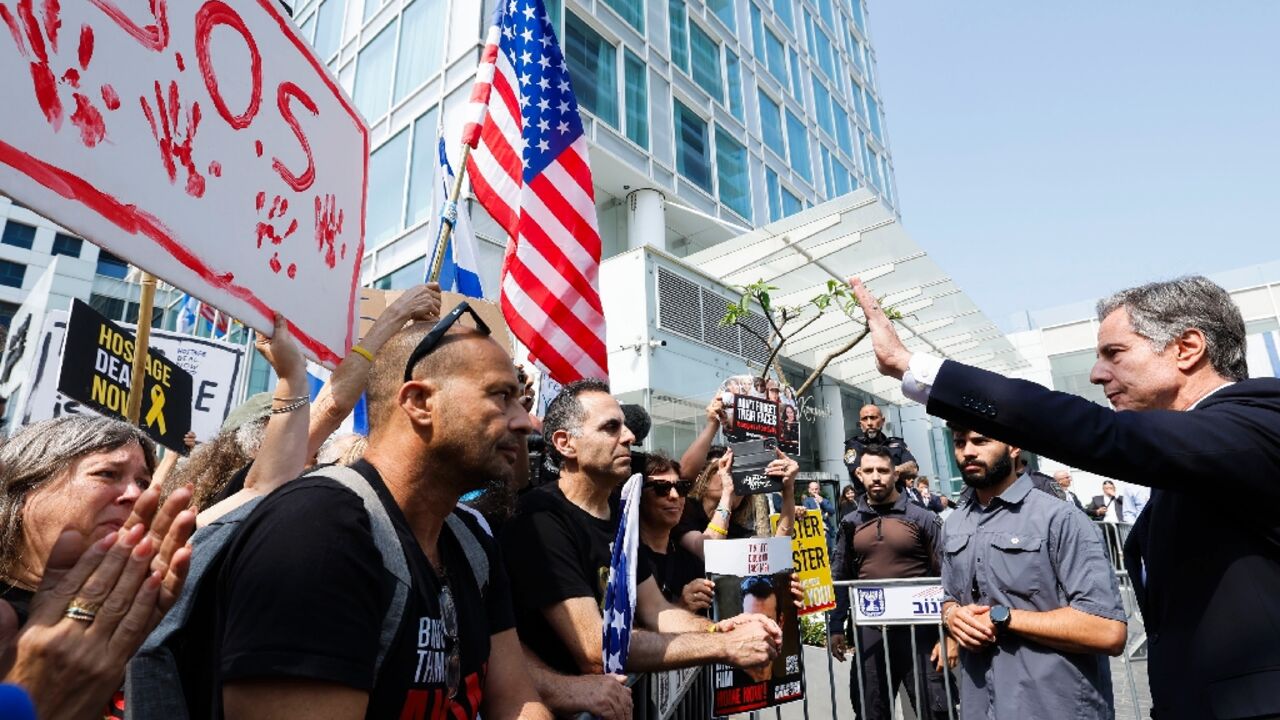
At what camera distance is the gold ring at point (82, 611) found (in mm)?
1076

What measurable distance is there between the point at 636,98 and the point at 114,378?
1440 centimetres

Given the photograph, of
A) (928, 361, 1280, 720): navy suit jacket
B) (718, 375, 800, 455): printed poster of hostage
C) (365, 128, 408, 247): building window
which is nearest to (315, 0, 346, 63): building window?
(365, 128, 408, 247): building window

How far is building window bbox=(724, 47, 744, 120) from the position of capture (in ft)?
66.9

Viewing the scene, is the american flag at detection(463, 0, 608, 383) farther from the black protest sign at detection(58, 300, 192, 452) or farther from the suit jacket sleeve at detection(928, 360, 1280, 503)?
the suit jacket sleeve at detection(928, 360, 1280, 503)

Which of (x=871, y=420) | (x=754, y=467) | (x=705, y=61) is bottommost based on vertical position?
(x=754, y=467)

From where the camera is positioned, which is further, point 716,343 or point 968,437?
point 716,343

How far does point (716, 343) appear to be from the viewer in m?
15.5

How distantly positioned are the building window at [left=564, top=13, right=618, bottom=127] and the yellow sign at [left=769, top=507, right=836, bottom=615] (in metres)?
11.9

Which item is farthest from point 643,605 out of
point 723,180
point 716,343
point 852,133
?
point 852,133

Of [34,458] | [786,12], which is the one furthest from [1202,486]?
[786,12]

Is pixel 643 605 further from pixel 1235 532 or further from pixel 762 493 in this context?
pixel 1235 532

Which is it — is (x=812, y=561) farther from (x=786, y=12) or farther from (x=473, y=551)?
(x=786, y=12)

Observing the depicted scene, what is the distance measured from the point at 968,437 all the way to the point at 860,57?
32.8 m

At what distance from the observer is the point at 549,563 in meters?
2.45
